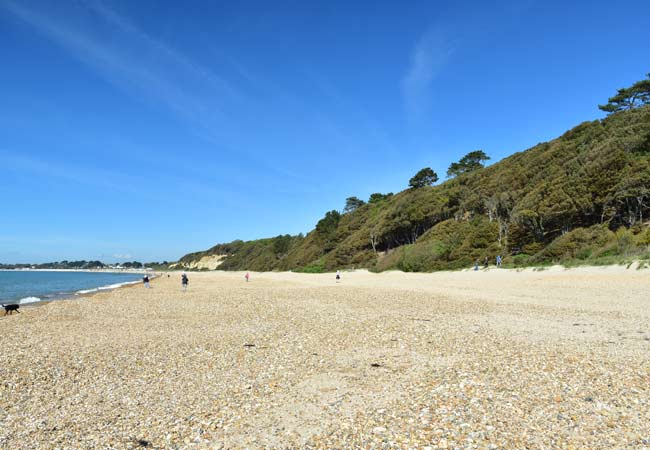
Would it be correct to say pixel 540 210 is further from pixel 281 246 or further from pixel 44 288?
pixel 281 246

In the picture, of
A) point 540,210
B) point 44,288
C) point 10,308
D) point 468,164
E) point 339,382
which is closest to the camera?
point 339,382

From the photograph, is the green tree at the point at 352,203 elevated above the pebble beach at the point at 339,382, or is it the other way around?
the green tree at the point at 352,203

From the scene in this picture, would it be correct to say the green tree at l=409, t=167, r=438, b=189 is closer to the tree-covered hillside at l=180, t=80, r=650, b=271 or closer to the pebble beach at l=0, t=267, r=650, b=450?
the tree-covered hillside at l=180, t=80, r=650, b=271

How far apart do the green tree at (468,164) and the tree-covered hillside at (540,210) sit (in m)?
13.8

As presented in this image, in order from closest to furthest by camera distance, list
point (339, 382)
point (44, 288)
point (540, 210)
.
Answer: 1. point (339, 382)
2. point (540, 210)
3. point (44, 288)

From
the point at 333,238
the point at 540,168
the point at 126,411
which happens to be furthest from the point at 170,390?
the point at 333,238

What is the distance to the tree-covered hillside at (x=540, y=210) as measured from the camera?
92.5 ft

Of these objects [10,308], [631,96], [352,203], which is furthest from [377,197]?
[10,308]

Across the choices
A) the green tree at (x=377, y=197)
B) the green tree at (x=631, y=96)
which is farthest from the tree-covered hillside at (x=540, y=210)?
the green tree at (x=377, y=197)

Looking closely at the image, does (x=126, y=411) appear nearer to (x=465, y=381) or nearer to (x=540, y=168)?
(x=465, y=381)

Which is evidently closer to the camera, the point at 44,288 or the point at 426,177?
the point at 44,288

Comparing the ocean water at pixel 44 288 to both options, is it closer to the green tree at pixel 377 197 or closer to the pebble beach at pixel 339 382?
the pebble beach at pixel 339 382

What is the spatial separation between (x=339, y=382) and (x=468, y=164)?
234 ft

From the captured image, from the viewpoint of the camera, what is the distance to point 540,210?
110 ft
